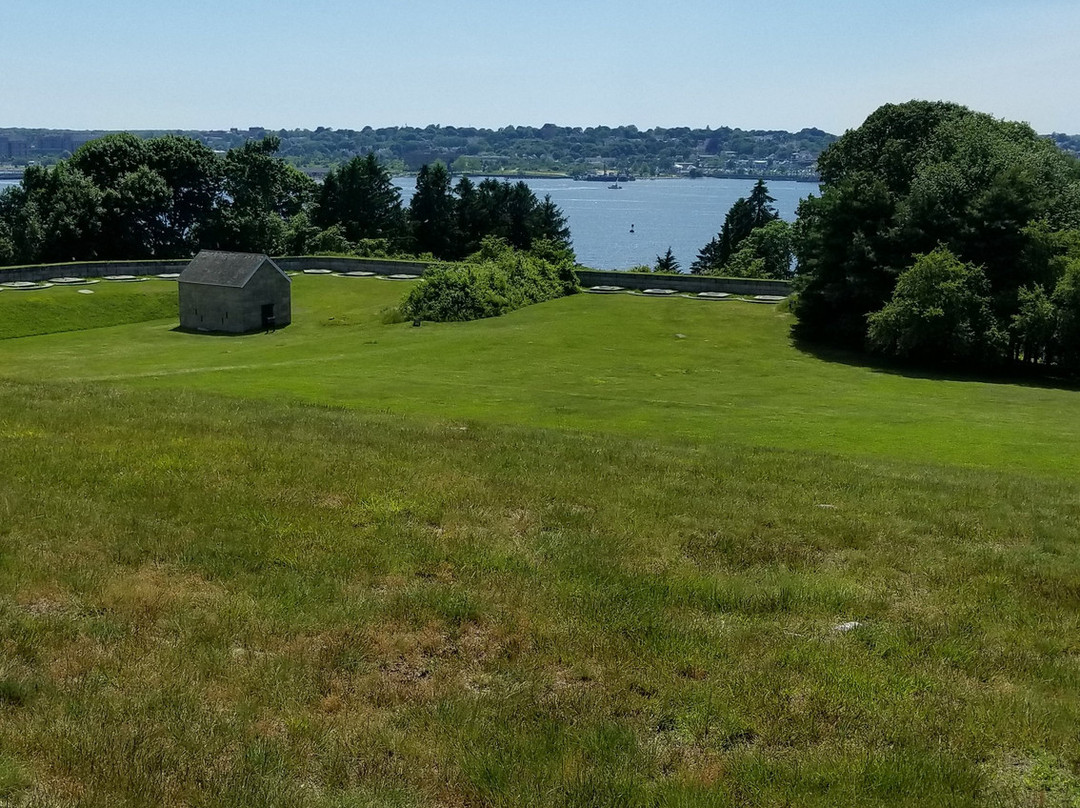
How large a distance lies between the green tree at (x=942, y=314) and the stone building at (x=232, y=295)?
110 ft

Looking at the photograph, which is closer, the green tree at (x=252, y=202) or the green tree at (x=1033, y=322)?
the green tree at (x=1033, y=322)

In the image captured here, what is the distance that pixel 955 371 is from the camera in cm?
4284

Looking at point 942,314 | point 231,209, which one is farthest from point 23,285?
point 942,314

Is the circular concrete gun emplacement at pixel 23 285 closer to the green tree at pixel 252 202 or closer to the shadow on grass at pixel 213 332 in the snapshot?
the shadow on grass at pixel 213 332

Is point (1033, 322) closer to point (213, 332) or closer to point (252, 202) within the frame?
point (213, 332)

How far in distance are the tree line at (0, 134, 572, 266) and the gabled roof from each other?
2134 cm

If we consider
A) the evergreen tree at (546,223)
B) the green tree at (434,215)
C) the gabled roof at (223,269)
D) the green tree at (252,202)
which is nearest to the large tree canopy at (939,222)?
the gabled roof at (223,269)

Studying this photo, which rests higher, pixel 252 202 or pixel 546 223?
pixel 252 202

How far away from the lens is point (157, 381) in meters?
32.8

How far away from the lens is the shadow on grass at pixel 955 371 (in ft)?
134

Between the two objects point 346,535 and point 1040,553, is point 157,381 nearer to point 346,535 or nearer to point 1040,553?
point 346,535

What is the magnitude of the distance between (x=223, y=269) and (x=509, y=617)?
50455 mm

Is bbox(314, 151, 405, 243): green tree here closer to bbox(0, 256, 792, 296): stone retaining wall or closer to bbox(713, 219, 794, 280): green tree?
bbox(0, 256, 792, 296): stone retaining wall

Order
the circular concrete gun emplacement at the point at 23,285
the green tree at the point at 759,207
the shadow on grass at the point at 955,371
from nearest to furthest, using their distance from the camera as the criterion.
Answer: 1. the shadow on grass at the point at 955,371
2. the circular concrete gun emplacement at the point at 23,285
3. the green tree at the point at 759,207
